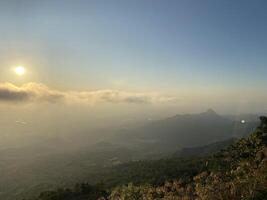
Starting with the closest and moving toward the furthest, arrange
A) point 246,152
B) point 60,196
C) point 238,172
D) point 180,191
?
point 180,191 → point 238,172 → point 246,152 → point 60,196

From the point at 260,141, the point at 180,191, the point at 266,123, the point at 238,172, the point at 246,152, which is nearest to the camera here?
the point at 180,191

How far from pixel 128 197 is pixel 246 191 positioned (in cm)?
3132

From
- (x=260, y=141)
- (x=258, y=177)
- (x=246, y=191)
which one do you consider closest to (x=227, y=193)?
(x=246, y=191)

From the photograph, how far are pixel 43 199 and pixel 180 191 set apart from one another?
212 feet

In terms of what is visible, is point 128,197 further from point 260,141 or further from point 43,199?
point 43,199

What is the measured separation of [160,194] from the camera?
41.7 meters

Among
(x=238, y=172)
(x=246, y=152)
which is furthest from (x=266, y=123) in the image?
(x=238, y=172)

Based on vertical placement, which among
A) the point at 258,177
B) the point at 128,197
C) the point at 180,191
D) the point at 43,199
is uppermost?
the point at 258,177

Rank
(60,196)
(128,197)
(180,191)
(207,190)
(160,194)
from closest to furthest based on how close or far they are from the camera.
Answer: (207,190)
(180,191)
(160,194)
(128,197)
(60,196)

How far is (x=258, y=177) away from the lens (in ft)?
80.3

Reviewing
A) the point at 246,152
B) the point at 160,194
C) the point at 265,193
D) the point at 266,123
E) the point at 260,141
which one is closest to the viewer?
the point at 265,193

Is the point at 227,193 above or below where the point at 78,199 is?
above

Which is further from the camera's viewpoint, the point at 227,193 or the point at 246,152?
the point at 246,152

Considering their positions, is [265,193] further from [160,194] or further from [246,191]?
[160,194]
